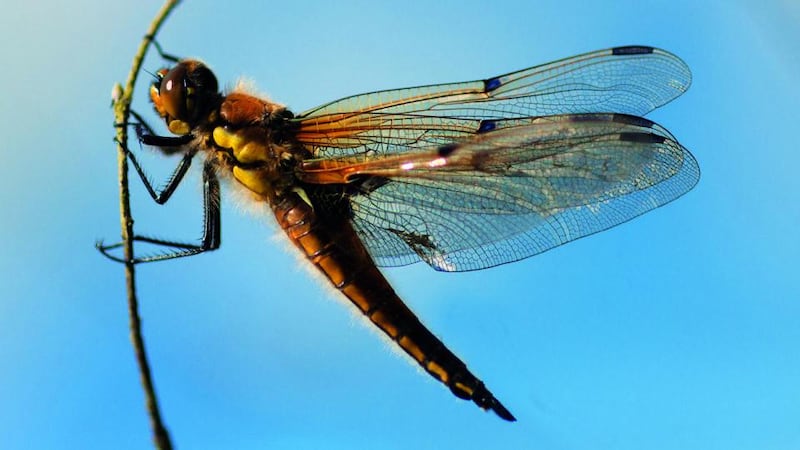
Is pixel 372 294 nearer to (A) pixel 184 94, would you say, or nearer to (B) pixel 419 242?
(B) pixel 419 242

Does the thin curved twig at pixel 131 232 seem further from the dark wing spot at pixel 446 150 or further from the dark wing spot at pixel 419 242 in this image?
the dark wing spot at pixel 419 242

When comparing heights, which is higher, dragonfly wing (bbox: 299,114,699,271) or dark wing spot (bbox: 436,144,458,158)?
dragonfly wing (bbox: 299,114,699,271)

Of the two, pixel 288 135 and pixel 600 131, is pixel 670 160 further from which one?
pixel 288 135

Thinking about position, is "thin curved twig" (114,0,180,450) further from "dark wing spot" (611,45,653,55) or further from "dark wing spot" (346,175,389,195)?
"dark wing spot" (611,45,653,55)

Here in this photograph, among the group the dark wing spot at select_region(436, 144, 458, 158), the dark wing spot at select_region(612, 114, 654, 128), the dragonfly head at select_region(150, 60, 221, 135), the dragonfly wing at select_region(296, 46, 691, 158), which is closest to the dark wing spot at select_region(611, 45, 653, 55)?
the dragonfly wing at select_region(296, 46, 691, 158)

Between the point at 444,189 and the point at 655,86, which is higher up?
the point at 655,86

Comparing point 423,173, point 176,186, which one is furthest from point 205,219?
point 423,173

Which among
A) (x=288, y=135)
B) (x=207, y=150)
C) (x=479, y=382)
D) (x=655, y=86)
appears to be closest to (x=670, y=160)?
(x=655, y=86)
